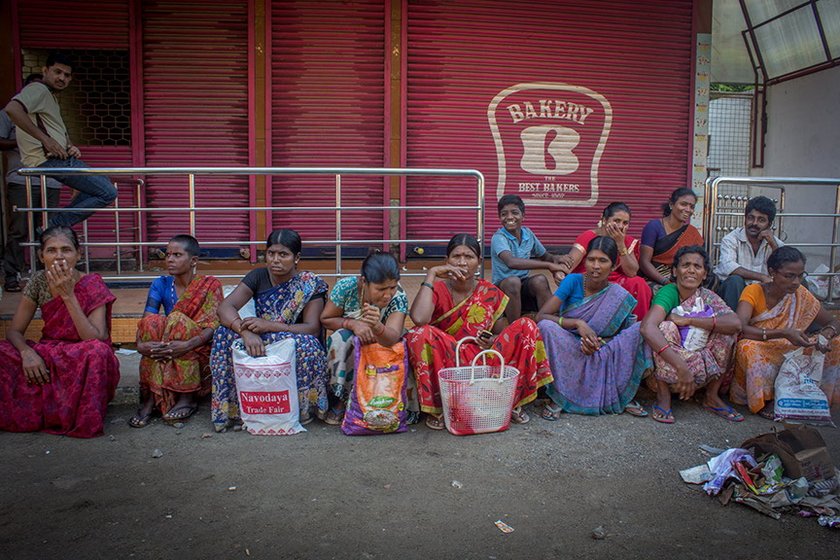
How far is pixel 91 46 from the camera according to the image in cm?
684

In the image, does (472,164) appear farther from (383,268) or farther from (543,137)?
(383,268)

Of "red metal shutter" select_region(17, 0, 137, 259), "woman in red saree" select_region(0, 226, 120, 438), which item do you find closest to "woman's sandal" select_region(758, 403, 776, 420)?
"woman in red saree" select_region(0, 226, 120, 438)

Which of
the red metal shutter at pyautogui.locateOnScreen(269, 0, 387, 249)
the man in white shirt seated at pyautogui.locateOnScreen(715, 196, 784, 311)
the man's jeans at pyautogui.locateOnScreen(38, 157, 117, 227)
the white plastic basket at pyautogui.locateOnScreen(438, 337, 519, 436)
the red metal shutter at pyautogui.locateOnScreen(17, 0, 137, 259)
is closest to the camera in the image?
the white plastic basket at pyautogui.locateOnScreen(438, 337, 519, 436)

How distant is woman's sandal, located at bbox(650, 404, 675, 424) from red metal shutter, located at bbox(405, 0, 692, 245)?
3897mm

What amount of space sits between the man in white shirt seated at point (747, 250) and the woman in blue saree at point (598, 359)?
3.32ft

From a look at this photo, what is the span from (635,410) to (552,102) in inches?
183

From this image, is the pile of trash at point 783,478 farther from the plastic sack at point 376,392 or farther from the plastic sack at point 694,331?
the plastic sack at point 376,392

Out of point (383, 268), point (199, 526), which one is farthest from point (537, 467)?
point (199, 526)

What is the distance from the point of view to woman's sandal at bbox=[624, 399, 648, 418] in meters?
3.97

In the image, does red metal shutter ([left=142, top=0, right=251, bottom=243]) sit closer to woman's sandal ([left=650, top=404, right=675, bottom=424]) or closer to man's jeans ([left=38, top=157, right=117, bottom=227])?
man's jeans ([left=38, top=157, right=117, bottom=227])

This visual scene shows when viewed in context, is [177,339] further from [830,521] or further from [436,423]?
[830,521]

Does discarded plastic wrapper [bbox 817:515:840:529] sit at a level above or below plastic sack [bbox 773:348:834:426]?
below

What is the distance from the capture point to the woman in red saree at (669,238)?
488 cm

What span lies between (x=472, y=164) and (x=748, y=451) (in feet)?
16.5
